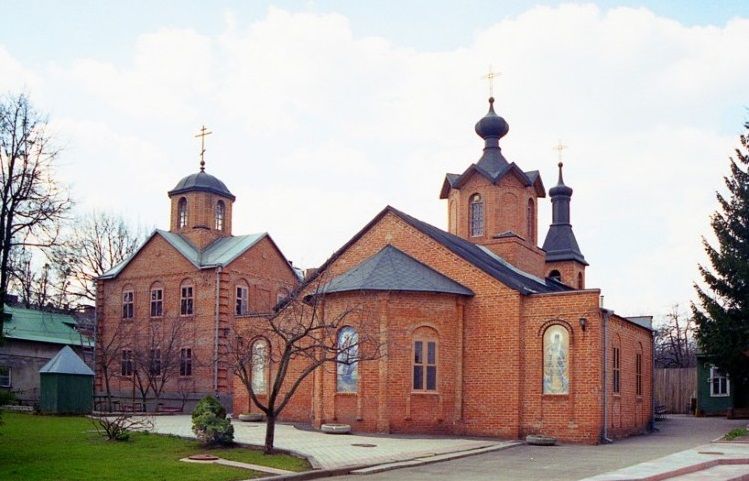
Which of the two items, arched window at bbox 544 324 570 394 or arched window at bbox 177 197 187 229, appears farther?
arched window at bbox 177 197 187 229

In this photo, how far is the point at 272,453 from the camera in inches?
726

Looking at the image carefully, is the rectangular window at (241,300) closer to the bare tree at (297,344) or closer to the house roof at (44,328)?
the bare tree at (297,344)

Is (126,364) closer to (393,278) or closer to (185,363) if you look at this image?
(185,363)

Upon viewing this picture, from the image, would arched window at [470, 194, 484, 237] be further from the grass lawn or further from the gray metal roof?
the grass lawn

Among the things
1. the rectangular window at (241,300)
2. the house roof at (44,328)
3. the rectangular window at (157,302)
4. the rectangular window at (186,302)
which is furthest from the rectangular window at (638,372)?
the house roof at (44,328)

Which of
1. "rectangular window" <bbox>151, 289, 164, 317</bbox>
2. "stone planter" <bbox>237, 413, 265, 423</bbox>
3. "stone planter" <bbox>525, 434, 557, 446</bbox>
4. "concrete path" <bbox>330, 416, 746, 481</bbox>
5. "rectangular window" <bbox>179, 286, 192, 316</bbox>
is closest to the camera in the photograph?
"concrete path" <bbox>330, 416, 746, 481</bbox>

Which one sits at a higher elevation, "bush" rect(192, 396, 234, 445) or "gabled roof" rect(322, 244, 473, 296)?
"gabled roof" rect(322, 244, 473, 296)

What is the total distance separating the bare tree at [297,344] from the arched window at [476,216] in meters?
9.07

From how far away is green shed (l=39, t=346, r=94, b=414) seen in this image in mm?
29344

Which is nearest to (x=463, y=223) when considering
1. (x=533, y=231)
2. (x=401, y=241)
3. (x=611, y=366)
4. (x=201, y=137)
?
(x=533, y=231)

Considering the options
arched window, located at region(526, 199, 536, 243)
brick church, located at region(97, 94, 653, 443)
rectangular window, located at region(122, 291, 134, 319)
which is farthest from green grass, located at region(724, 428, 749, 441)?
rectangular window, located at region(122, 291, 134, 319)

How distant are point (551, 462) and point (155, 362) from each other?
23.0 metres

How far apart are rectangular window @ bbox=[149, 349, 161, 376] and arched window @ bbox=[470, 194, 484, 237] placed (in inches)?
598

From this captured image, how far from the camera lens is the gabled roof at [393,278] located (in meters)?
25.9
